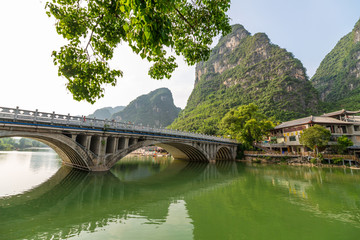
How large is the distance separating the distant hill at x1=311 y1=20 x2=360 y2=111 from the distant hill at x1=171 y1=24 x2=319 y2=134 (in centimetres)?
1267

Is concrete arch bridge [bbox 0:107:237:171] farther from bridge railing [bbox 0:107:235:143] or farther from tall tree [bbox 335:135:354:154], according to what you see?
tall tree [bbox 335:135:354:154]

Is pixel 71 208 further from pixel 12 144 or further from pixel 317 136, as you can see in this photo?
pixel 12 144

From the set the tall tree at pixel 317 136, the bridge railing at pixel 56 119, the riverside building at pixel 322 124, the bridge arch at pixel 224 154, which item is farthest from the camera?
the bridge arch at pixel 224 154

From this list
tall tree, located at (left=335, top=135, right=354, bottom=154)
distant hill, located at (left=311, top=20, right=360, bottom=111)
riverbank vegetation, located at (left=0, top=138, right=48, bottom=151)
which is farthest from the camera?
riverbank vegetation, located at (left=0, top=138, right=48, bottom=151)

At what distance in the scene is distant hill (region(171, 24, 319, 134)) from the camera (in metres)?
79.6

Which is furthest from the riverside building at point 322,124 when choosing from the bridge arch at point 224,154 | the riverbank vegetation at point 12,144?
the riverbank vegetation at point 12,144

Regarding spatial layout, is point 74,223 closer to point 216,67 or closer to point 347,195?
point 347,195

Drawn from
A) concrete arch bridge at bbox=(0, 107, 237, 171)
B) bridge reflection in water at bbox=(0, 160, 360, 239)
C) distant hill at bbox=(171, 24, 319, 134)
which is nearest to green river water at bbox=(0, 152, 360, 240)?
bridge reflection in water at bbox=(0, 160, 360, 239)

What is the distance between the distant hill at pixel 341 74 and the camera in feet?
249

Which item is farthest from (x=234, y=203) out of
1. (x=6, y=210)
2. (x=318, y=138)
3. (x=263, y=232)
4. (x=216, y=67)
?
(x=216, y=67)

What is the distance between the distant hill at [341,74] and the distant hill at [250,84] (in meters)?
12.7

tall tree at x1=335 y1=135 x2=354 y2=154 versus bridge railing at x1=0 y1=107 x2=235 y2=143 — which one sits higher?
bridge railing at x1=0 y1=107 x2=235 y2=143

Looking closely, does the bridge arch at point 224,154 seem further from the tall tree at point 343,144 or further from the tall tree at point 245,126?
the tall tree at point 343,144

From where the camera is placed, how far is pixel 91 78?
6.33 metres
